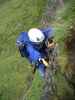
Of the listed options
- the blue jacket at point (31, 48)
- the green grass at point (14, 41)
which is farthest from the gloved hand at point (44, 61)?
the green grass at point (14, 41)

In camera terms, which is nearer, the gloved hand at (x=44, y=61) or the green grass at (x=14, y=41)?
the gloved hand at (x=44, y=61)

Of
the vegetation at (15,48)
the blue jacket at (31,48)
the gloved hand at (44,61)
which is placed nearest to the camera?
the vegetation at (15,48)

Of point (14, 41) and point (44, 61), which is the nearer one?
point (44, 61)

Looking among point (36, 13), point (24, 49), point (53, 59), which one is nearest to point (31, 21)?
point (36, 13)

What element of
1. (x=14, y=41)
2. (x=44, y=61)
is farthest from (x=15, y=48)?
(x=44, y=61)

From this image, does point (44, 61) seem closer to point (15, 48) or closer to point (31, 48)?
point (31, 48)

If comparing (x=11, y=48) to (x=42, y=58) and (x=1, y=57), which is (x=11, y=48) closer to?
(x=1, y=57)

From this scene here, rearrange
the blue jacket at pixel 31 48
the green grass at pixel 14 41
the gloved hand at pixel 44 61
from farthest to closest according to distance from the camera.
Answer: the green grass at pixel 14 41 < the blue jacket at pixel 31 48 < the gloved hand at pixel 44 61

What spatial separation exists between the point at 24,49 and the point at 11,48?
4.57 m

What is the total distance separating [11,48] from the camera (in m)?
12.0

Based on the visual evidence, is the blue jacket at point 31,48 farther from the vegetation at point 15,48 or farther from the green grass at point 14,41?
the green grass at point 14,41

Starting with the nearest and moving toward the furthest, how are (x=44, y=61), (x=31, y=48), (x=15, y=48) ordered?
(x=44, y=61) → (x=31, y=48) → (x=15, y=48)

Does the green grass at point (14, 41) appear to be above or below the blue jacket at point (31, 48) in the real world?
below

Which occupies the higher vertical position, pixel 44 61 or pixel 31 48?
pixel 31 48
